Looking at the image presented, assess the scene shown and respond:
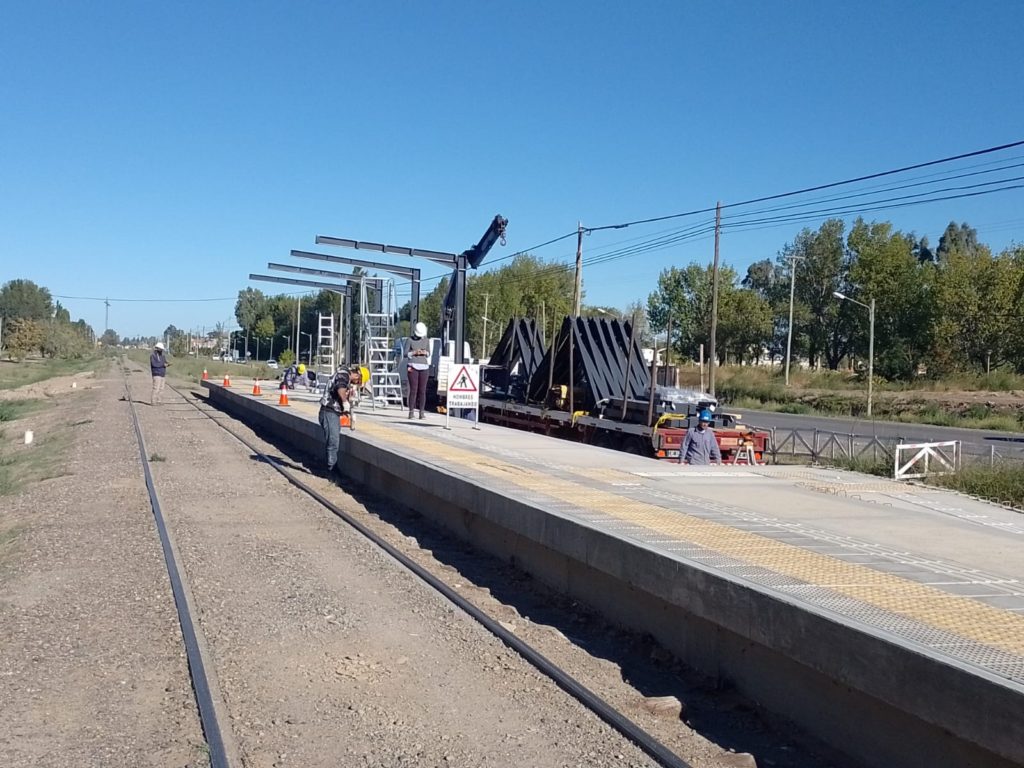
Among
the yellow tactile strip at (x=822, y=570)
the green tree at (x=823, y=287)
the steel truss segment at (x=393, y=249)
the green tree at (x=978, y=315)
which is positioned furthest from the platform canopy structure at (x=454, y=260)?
the green tree at (x=823, y=287)

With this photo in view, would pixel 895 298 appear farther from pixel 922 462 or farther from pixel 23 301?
pixel 23 301

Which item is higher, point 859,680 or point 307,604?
point 859,680

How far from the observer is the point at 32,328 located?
377 ft

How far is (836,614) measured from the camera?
17.8ft

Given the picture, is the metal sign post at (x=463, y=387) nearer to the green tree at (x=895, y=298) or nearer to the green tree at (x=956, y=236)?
the green tree at (x=895, y=298)

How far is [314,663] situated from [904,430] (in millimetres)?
36516

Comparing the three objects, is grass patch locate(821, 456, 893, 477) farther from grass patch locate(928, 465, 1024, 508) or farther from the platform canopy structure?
the platform canopy structure

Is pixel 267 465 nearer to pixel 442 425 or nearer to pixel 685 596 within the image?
pixel 442 425

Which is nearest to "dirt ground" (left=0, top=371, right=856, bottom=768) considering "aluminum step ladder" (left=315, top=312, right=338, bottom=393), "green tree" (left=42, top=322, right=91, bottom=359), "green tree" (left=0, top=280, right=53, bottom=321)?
"aluminum step ladder" (left=315, top=312, right=338, bottom=393)

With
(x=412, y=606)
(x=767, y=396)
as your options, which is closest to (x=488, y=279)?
(x=767, y=396)

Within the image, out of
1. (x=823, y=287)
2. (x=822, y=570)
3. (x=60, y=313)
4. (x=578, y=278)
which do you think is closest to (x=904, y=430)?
(x=578, y=278)

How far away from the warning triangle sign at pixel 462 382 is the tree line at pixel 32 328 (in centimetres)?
10556

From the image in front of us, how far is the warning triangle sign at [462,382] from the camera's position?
19.8 meters

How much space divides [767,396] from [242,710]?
57.9m
